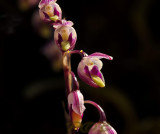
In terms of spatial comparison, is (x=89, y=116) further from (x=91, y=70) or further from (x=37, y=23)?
(x=91, y=70)

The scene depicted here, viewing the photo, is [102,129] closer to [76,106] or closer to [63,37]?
[76,106]

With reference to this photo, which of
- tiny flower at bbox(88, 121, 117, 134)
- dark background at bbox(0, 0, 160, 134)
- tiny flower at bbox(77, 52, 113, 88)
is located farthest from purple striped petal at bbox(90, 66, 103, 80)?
dark background at bbox(0, 0, 160, 134)

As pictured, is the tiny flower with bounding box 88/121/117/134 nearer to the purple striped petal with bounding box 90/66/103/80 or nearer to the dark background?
the purple striped petal with bounding box 90/66/103/80

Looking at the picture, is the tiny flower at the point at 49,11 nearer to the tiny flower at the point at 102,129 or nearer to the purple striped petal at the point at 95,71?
the purple striped petal at the point at 95,71

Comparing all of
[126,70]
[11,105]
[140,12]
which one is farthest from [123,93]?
[11,105]

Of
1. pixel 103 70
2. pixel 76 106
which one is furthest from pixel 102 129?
pixel 103 70

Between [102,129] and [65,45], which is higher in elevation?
[65,45]

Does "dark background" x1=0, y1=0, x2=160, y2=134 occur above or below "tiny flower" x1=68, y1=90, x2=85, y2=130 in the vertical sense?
below

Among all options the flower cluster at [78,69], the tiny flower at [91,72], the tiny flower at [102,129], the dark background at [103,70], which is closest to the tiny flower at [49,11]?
the flower cluster at [78,69]
